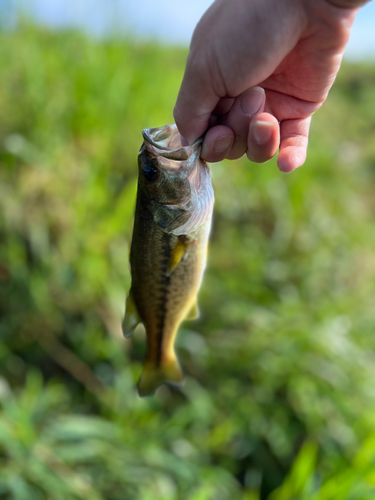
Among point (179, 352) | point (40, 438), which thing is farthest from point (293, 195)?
point (40, 438)

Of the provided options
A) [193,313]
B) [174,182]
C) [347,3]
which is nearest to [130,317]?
[193,313]

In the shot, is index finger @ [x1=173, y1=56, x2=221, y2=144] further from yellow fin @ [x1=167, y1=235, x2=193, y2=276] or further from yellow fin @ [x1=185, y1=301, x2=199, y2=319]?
yellow fin @ [x1=185, y1=301, x2=199, y2=319]

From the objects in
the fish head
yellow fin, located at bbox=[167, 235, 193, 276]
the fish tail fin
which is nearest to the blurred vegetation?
the fish tail fin

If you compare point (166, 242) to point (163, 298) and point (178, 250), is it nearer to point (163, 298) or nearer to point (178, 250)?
point (178, 250)

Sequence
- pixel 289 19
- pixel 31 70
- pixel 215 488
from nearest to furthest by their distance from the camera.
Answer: pixel 289 19 → pixel 215 488 → pixel 31 70

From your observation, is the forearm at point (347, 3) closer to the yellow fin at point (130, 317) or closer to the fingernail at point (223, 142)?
the fingernail at point (223, 142)

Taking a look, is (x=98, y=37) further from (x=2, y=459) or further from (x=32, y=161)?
(x=2, y=459)
